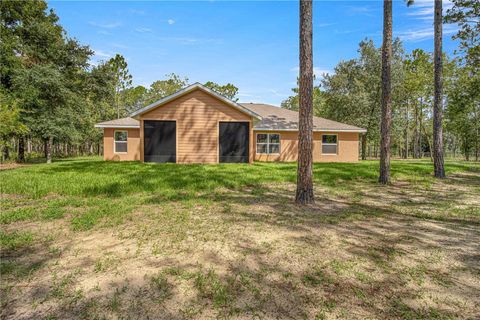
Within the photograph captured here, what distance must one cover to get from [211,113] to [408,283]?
45.4 feet

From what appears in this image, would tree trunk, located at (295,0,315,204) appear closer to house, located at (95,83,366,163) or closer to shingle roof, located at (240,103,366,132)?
house, located at (95,83,366,163)

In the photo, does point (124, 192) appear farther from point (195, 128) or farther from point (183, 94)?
point (183, 94)

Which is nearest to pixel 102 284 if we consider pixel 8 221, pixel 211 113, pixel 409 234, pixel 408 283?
pixel 408 283

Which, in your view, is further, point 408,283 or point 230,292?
point 408,283

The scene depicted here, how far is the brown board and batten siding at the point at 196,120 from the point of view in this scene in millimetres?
15312

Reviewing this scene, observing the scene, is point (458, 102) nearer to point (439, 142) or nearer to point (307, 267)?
point (439, 142)

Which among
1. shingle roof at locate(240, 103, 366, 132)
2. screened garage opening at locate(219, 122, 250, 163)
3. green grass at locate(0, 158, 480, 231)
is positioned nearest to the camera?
green grass at locate(0, 158, 480, 231)

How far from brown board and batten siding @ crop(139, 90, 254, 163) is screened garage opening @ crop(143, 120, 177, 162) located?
0.26 m

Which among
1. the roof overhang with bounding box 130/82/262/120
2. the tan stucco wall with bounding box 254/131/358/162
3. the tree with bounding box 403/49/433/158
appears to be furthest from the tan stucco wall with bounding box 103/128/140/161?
the tree with bounding box 403/49/433/158

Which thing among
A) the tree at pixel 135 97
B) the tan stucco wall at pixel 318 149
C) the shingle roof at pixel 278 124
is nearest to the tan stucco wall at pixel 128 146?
the shingle roof at pixel 278 124

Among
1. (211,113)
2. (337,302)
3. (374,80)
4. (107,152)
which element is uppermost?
(374,80)

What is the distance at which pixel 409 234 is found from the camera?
4.36m

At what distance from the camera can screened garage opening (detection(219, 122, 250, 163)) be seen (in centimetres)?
1575

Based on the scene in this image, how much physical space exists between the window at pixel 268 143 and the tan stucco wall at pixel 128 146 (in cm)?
982
